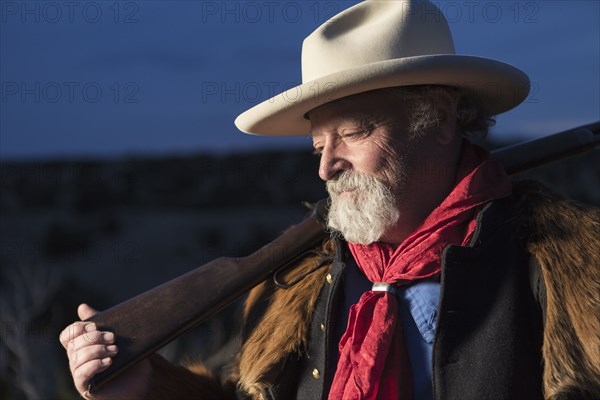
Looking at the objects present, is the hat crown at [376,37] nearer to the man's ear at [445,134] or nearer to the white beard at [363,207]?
the man's ear at [445,134]

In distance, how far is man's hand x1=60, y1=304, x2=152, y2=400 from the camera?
2688 mm

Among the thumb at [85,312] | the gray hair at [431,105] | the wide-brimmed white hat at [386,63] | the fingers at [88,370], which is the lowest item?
the fingers at [88,370]

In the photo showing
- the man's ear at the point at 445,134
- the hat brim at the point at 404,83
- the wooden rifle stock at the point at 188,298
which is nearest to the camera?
the hat brim at the point at 404,83

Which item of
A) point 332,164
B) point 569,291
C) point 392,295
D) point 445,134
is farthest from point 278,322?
point 569,291

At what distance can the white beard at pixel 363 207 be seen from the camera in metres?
2.72

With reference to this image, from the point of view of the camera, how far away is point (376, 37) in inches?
111

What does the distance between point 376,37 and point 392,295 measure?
36.3 inches

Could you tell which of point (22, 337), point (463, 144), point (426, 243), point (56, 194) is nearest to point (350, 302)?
point (426, 243)

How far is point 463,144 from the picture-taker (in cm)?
294

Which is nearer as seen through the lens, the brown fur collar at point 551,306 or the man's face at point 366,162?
the brown fur collar at point 551,306

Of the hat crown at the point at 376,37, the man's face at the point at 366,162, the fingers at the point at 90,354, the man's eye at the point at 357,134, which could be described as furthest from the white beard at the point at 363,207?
the fingers at the point at 90,354

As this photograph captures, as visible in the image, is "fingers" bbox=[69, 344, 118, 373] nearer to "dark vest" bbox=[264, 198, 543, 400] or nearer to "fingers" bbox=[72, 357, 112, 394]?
"fingers" bbox=[72, 357, 112, 394]

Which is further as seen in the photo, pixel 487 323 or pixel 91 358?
pixel 91 358

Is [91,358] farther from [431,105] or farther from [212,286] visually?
[431,105]
